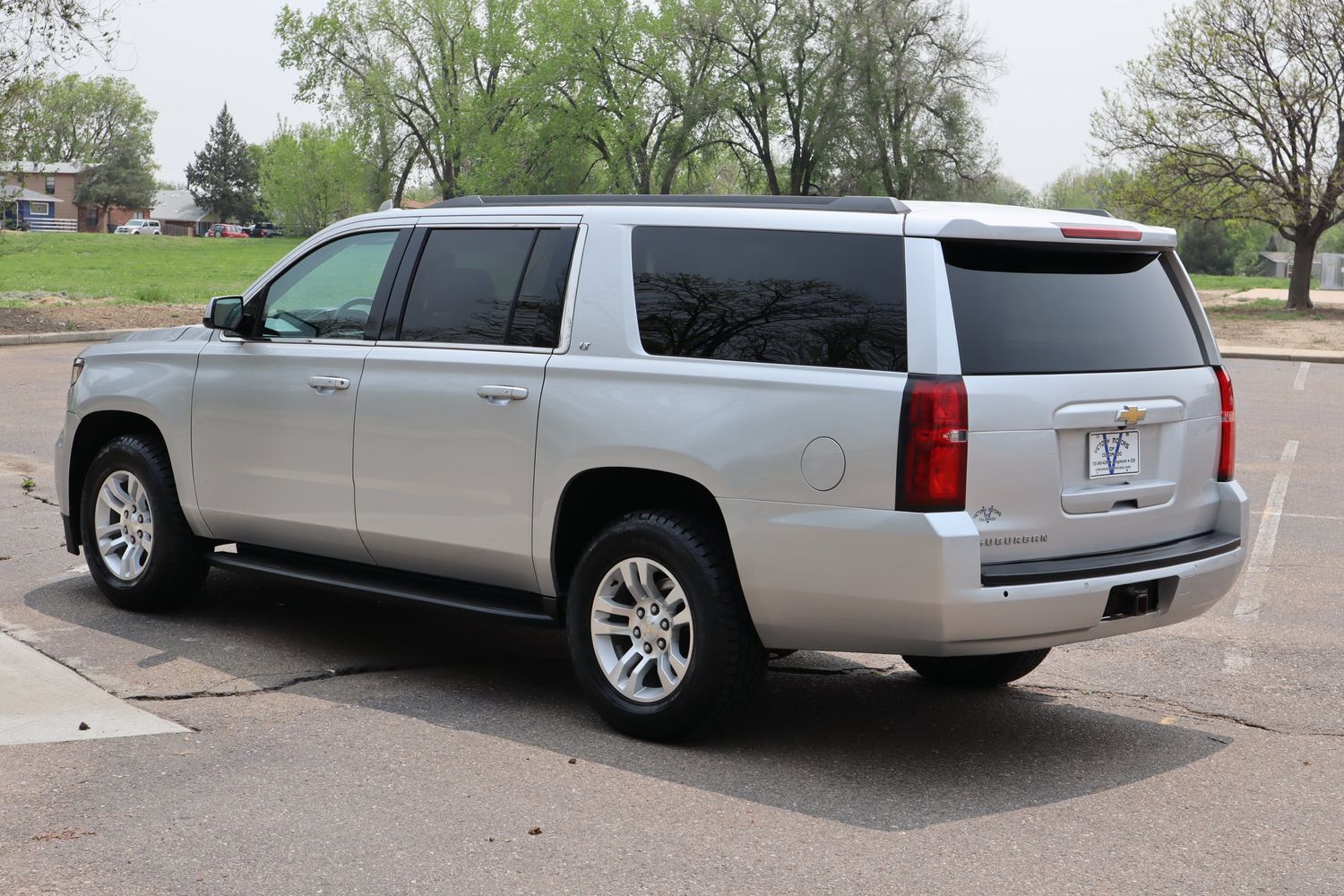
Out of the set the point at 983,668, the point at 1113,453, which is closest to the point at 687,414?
the point at 1113,453

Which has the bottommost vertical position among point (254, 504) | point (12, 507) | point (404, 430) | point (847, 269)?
point (12, 507)

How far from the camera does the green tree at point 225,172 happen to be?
462ft

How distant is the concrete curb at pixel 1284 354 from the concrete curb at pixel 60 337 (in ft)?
67.0

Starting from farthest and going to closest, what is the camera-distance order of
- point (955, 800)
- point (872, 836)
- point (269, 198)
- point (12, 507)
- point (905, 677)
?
point (269, 198) < point (12, 507) < point (905, 677) < point (955, 800) < point (872, 836)

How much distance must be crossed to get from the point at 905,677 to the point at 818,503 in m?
1.88

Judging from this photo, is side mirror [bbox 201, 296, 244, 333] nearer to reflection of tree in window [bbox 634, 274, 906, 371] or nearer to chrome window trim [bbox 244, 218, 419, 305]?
chrome window trim [bbox 244, 218, 419, 305]

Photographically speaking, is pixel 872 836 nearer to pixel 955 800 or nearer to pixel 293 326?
pixel 955 800

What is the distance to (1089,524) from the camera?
4.78 metres

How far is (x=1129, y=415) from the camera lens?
192 inches

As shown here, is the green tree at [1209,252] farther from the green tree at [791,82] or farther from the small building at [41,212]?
the small building at [41,212]

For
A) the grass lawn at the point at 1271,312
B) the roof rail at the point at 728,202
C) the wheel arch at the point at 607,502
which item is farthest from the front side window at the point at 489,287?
the grass lawn at the point at 1271,312

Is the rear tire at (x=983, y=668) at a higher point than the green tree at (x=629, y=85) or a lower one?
lower

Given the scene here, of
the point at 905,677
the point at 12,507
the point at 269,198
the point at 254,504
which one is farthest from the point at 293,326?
the point at 269,198

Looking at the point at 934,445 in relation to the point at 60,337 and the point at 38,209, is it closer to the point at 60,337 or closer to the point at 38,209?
the point at 60,337
